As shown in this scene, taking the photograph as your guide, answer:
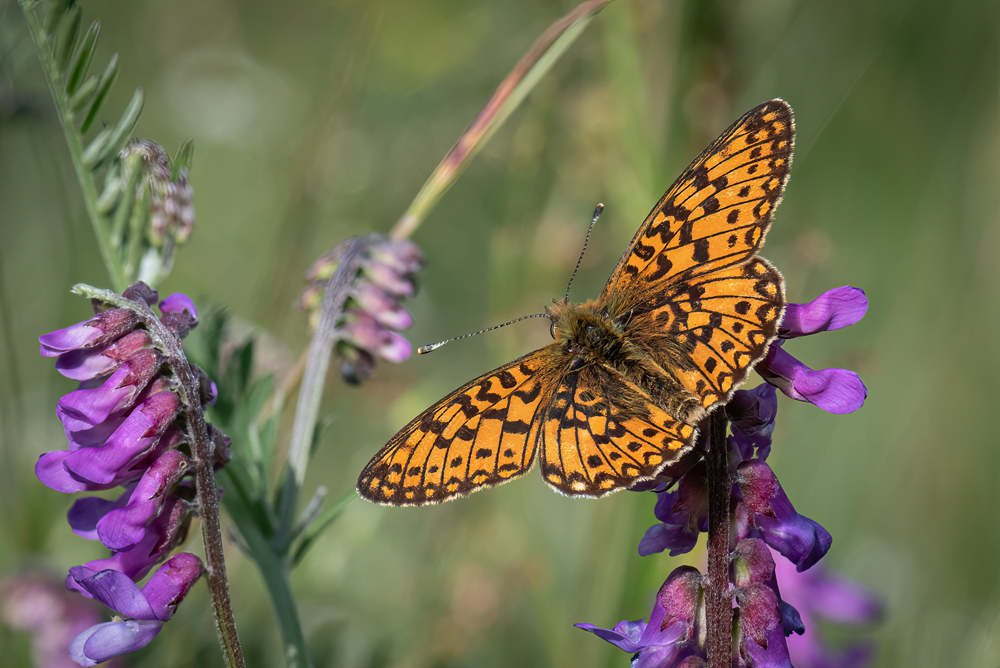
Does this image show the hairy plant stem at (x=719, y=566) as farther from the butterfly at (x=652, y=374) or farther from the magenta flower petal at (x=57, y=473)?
the magenta flower petal at (x=57, y=473)

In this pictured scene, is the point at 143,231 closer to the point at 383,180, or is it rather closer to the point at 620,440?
the point at 620,440

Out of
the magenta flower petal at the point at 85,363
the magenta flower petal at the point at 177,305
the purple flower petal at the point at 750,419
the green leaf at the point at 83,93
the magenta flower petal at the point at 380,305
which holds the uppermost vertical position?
the green leaf at the point at 83,93

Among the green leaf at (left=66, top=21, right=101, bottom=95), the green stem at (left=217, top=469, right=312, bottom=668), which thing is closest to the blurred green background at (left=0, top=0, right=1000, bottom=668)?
the green stem at (left=217, top=469, right=312, bottom=668)

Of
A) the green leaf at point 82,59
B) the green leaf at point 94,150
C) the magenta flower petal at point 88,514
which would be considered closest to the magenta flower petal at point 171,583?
the magenta flower petal at point 88,514

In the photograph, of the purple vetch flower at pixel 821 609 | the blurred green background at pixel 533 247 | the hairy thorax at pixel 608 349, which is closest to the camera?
the hairy thorax at pixel 608 349

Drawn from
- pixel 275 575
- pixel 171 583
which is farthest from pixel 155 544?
pixel 275 575

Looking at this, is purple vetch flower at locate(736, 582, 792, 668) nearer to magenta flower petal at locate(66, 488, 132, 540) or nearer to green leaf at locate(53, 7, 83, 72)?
magenta flower petal at locate(66, 488, 132, 540)
